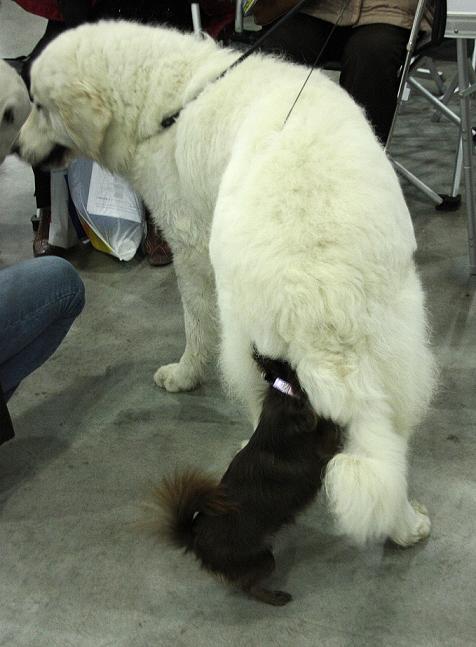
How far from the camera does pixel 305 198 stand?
1.26m

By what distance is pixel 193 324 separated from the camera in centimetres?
214

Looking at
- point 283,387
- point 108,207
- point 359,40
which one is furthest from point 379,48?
point 283,387

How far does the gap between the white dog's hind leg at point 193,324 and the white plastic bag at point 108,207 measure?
0.83 m

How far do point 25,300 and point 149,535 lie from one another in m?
0.72

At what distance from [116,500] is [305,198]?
1.06 m

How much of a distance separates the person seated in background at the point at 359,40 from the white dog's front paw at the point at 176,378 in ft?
4.10

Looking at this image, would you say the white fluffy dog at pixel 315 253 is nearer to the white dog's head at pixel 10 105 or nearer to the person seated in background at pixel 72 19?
the white dog's head at pixel 10 105

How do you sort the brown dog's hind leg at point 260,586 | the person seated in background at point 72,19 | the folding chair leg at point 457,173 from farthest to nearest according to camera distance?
the folding chair leg at point 457,173
the person seated in background at point 72,19
the brown dog's hind leg at point 260,586

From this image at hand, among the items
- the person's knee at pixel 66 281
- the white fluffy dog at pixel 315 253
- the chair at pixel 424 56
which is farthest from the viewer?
the chair at pixel 424 56

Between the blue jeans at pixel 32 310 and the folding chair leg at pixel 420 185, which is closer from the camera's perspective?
the blue jeans at pixel 32 310

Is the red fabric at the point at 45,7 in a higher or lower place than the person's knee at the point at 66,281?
higher

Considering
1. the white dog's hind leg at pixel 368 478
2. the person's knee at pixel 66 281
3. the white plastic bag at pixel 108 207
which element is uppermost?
the white dog's hind leg at pixel 368 478

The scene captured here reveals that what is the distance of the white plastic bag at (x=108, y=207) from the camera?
2855 mm

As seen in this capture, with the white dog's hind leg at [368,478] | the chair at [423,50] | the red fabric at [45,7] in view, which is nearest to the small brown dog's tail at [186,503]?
the white dog's hind leg at [368,478]
